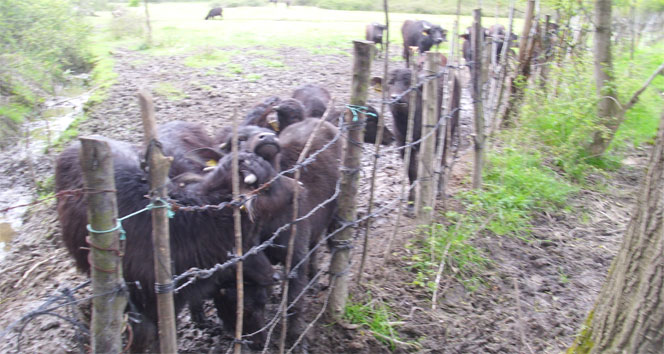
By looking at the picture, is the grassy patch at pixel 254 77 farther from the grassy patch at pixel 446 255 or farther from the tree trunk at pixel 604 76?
the grassy patch at pixel 446 255

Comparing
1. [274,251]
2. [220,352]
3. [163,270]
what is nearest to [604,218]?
[274,251]

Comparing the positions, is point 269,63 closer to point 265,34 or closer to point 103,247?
point 265,34

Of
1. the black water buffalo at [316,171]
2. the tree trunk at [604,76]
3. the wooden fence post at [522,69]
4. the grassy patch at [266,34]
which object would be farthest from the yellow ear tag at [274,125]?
the grassy patch at [266,34]

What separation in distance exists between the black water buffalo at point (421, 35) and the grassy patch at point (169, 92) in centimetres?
565

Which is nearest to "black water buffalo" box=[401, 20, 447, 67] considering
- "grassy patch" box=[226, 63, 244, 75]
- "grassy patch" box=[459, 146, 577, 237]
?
"grassy patch" box=[226, 63, 244, 75]

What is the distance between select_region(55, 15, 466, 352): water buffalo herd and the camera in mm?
3152

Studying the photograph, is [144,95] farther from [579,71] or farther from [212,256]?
[579,71]

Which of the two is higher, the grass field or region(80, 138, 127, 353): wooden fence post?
the grass field

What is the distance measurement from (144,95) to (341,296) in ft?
8.08

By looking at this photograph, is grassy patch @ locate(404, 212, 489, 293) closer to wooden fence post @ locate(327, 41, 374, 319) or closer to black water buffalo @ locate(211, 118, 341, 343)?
wooden fence post @ locate(327, 41, 374, 319)

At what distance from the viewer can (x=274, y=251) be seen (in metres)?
4.10

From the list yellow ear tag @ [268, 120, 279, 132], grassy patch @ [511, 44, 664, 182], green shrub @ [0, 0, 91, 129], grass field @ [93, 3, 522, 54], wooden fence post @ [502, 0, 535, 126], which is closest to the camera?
yellow ear tag @ [268, 120, 279, 132]

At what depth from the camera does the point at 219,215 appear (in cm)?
332

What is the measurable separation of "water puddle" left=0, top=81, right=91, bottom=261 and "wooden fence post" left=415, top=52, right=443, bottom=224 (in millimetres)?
4496
